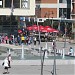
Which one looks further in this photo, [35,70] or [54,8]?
[54,8]

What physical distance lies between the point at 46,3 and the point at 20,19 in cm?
2787

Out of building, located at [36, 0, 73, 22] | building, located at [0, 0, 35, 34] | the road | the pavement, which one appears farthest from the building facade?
the road

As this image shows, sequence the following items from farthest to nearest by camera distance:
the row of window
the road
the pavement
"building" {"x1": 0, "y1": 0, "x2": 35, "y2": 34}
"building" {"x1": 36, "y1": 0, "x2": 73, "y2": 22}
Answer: "building" {"x1": 36, "y1": 0, "x2": 73, "y2": 22}
the row of window
"building" {"x1": 0, "y1": 0, "x2": 35, "y2": 34}
the pavement
the road

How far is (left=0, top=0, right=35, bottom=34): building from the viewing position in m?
66.8

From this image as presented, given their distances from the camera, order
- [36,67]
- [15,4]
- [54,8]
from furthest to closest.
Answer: [54,8]
[15,4]
[36,67]

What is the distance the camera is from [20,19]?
221ft

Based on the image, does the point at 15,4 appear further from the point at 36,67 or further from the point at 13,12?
the point at 36,67

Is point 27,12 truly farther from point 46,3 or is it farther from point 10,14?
point 46,3

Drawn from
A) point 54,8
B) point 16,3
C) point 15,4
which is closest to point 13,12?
point 15,4

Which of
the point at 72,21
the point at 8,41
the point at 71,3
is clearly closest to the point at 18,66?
the point at 8,41

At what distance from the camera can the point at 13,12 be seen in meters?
66.7

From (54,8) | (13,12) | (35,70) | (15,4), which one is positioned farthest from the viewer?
(54,8)

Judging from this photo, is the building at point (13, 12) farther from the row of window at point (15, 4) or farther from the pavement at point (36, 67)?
the pavement at point (36, 67)

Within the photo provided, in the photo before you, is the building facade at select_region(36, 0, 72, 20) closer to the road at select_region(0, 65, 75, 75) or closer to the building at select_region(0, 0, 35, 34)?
the building at select_region(0, 0, 35, 34)
